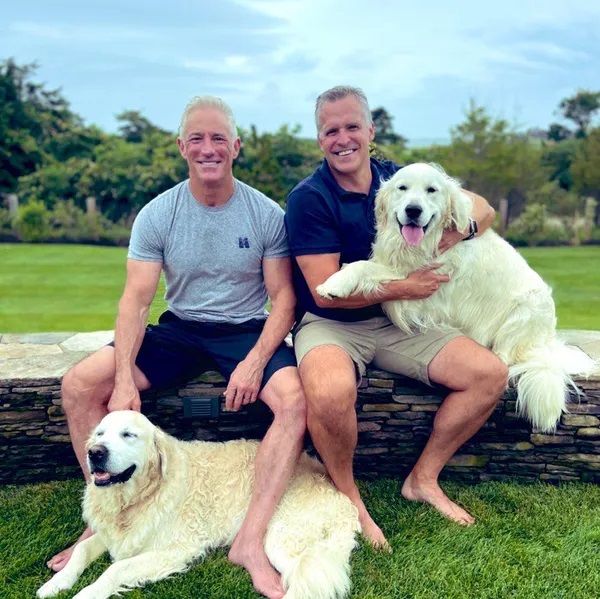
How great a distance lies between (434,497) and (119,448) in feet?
4.58

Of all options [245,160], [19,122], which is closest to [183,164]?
[245,160]

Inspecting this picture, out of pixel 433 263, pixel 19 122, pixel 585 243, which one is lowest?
pixel 585 243

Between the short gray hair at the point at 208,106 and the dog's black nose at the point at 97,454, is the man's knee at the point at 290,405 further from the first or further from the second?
the short gray hair at the point at 208,106

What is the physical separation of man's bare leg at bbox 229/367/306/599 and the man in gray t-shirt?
0.01 meters

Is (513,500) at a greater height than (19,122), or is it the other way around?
(19,122)

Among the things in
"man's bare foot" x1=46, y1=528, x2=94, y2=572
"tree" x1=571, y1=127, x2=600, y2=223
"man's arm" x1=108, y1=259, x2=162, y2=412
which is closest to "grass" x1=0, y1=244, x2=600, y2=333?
"man's arm" x1=108, y1=259, x2=162, y2=412

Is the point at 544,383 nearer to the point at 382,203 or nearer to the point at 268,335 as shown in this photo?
the point at 382,203

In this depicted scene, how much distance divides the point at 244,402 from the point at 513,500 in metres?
1.32

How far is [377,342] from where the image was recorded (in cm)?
305

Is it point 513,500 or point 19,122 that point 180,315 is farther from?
point 19,122

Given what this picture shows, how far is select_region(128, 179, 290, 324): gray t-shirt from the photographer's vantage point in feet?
9.77

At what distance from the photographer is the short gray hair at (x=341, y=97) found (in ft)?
9.69

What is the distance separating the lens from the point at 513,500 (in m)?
3.00

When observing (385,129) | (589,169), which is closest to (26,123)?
(385,129)
